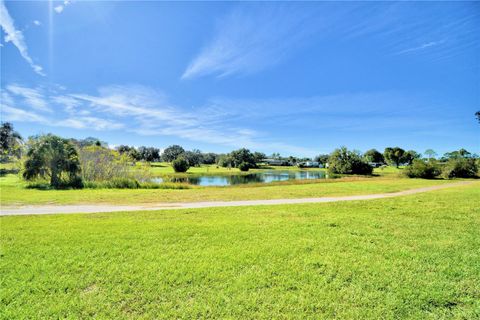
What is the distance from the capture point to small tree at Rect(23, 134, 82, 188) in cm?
1652

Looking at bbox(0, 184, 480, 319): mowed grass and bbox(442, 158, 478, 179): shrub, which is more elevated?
bbox(442, 158, 478, 179): shrub

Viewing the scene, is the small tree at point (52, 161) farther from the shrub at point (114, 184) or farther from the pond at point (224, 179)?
the pond at point (224, 179)

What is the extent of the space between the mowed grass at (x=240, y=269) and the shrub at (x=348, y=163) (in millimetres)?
45677

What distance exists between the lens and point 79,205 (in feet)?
32.1

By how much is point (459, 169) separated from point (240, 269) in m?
44.0

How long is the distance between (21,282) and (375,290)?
17.7 feet

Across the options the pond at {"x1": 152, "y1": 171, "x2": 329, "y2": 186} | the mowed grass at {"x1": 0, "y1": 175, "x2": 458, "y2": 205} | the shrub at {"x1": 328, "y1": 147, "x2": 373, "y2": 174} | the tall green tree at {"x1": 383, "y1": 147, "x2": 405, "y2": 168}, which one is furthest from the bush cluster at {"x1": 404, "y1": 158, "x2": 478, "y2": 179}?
the tall green tree at {"x1": 383, "y1": 147, "x2": 405, "y2": 168}

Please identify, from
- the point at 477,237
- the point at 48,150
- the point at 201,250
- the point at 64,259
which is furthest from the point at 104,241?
the point at 48,150

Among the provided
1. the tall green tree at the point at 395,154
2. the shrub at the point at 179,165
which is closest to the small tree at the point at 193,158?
the shrub at the point at 179,165

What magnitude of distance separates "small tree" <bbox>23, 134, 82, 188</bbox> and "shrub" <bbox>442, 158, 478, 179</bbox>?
147 feet

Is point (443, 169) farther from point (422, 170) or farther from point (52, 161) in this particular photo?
point (52, 161)

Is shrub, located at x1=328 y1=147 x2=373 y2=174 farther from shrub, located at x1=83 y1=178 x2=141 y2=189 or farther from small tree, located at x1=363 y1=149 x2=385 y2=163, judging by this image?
small tree, located at x1=363 y1=149 x2=385 y2=163

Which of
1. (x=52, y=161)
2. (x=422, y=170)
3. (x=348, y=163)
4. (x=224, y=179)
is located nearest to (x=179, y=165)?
(x=224, y=179)

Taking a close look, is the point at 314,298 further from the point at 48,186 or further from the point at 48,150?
the point at 48,150
